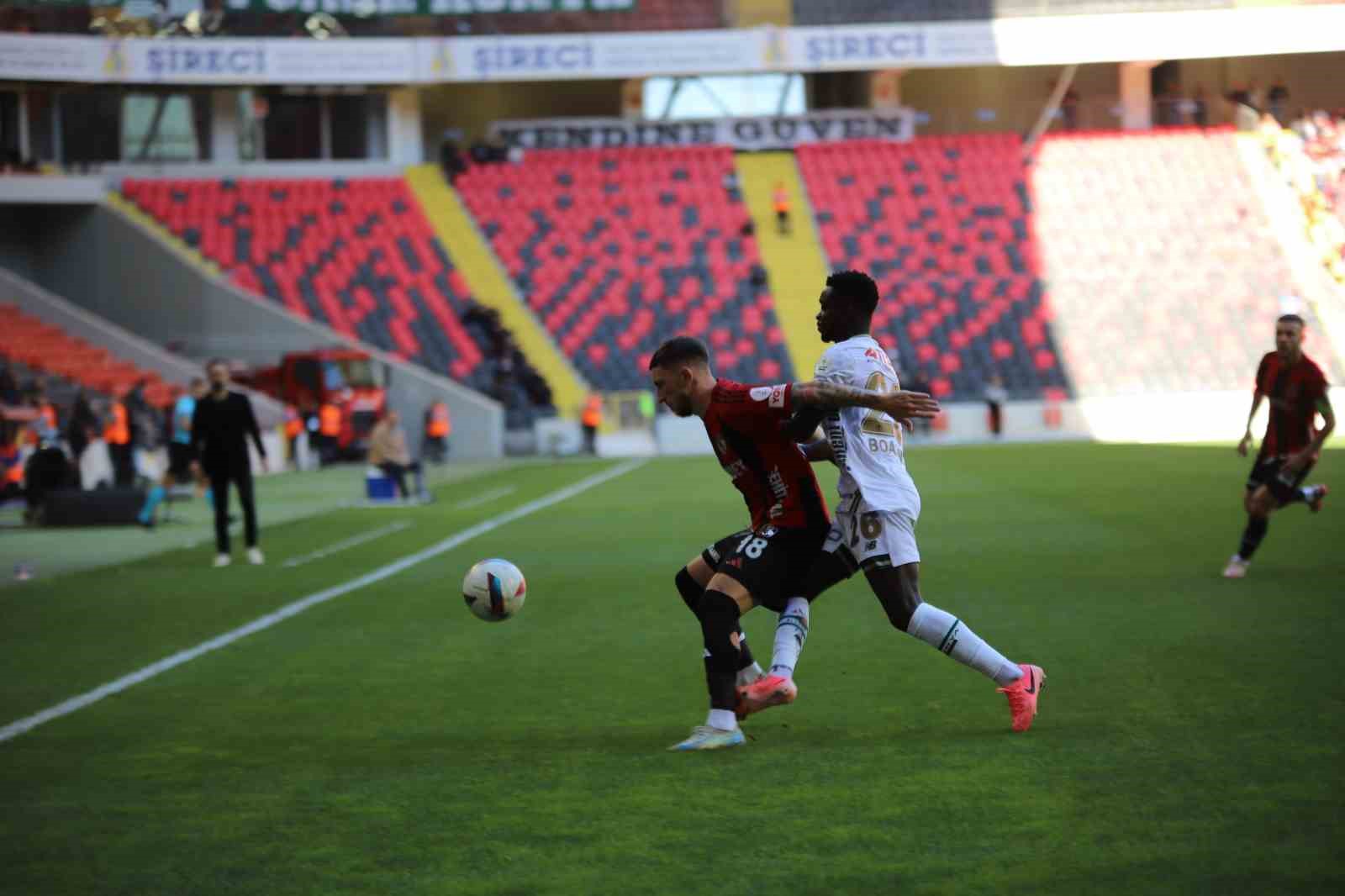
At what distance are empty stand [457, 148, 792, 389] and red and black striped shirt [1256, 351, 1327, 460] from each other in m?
29.0

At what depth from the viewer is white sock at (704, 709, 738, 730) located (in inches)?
286

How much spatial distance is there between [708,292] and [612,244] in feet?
10.2

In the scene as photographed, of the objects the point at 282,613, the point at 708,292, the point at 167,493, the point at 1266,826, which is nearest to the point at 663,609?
the point at 282,613

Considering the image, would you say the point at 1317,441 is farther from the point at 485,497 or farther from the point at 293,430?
the point at 293,430

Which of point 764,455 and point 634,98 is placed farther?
point 634,98

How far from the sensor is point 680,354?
23.4 ft

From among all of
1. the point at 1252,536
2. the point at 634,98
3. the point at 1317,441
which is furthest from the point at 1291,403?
the point at 634,98

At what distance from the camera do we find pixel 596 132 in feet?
165

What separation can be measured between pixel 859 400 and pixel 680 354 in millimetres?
789

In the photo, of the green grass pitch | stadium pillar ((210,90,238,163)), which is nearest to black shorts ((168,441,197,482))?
the green grass pitch

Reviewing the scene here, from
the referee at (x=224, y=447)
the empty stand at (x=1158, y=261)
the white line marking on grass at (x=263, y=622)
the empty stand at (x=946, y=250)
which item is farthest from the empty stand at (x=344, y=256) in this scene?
the referee at (x=224, y=447)

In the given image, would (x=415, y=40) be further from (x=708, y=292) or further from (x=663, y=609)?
(x=663, y=609)

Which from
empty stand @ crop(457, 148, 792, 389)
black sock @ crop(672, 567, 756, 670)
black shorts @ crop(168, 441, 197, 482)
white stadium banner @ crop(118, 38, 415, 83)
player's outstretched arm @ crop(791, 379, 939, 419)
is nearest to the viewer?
player's outstretched arm @ crop(791, 379, 939, 419)

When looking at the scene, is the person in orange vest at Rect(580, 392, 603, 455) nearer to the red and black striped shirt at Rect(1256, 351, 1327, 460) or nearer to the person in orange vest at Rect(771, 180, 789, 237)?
the person in orange vest at Rect(771, 180, 789, 237)
